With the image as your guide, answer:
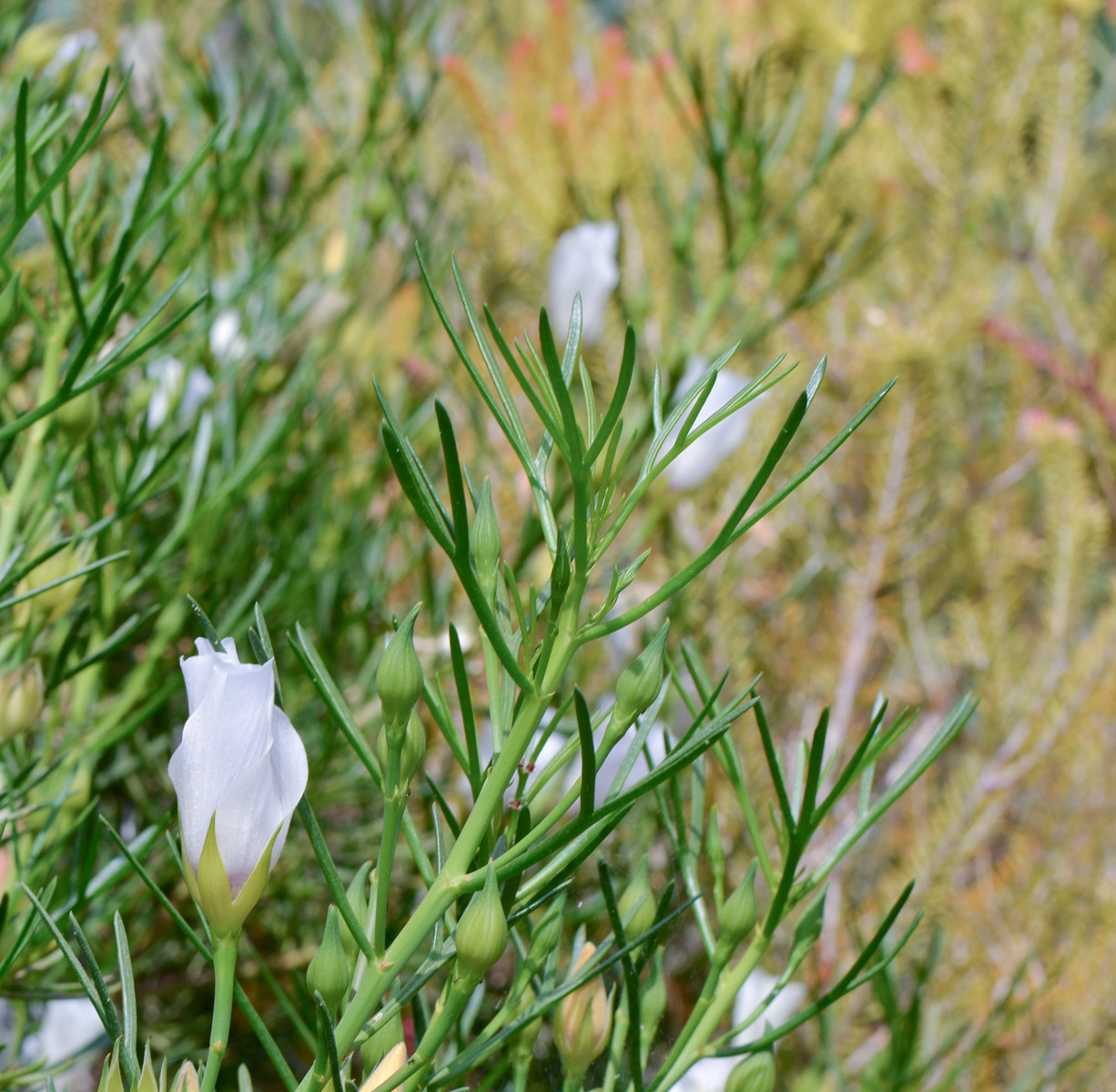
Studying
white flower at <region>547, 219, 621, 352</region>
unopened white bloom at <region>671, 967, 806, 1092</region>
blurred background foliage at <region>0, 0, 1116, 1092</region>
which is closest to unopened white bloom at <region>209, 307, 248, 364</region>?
blurred background foliage at <region>0, 0, 1116, 1092</region>

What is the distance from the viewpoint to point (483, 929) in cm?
15

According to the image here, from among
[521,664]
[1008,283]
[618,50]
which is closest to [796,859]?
[521,664]

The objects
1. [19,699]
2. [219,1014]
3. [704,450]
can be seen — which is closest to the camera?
[219,1014]

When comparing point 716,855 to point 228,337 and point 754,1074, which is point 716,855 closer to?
point 754,1074

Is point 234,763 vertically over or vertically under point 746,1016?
over

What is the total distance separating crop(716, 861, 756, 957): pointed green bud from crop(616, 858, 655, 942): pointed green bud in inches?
0.5

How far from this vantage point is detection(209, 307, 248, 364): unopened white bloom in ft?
1.60

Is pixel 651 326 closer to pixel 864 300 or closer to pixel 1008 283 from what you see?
pixel 864 300

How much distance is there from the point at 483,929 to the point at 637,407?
410 mm

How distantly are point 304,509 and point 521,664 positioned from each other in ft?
1.13

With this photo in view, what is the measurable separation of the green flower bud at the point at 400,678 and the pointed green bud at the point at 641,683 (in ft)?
0.11

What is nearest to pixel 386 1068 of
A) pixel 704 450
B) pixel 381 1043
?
pixel 381 1043

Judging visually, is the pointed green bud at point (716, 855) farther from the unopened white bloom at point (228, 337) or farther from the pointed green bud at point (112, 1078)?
the unopened white bloom at point (228, 337)

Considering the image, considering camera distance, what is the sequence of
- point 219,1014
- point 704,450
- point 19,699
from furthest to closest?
point 704,450 < point 19,699 < point 219,1014
